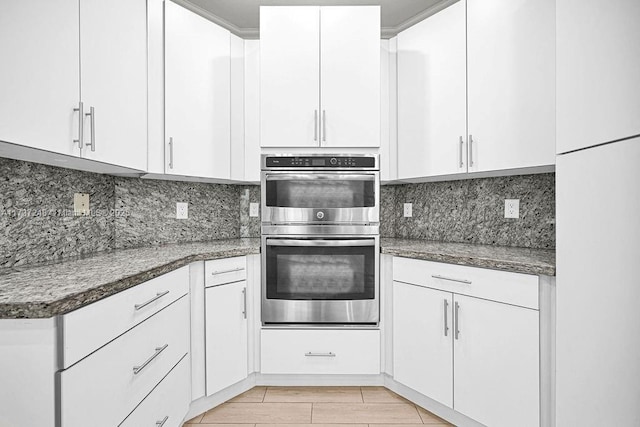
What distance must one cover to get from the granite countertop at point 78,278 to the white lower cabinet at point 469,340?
1.16 meters

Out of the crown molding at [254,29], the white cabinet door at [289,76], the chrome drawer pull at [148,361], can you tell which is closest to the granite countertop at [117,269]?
the chrome drawer pull at [148,361]

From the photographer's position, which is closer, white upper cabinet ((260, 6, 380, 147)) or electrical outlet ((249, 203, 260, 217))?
white upper cabinet ((260, 6, 380, 147))

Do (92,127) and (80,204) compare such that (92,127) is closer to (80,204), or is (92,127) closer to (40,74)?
(40,74)

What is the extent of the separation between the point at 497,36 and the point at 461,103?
0.36 metres

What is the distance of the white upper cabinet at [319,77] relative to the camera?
7.66ft

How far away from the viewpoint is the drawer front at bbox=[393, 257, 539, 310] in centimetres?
162

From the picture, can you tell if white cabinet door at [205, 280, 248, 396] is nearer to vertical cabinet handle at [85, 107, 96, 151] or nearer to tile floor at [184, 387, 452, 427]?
tile floor at [184, 387, 452, 427]

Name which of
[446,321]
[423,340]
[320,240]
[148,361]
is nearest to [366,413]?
[423,340]

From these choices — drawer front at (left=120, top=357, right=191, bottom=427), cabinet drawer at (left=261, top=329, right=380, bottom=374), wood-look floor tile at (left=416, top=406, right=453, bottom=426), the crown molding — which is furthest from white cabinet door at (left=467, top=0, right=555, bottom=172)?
drawer front at (left=120, top=357, right=191, bottom=427)

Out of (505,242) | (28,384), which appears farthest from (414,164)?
A: (28,384)

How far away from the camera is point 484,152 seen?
1.99 metres

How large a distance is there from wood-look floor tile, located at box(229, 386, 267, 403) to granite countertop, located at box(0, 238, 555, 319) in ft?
2.87

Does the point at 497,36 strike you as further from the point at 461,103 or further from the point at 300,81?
the point at 300,81

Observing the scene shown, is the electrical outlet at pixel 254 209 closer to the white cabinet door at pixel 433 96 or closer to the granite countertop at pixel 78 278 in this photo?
the granite countertop at pixel 78 278
